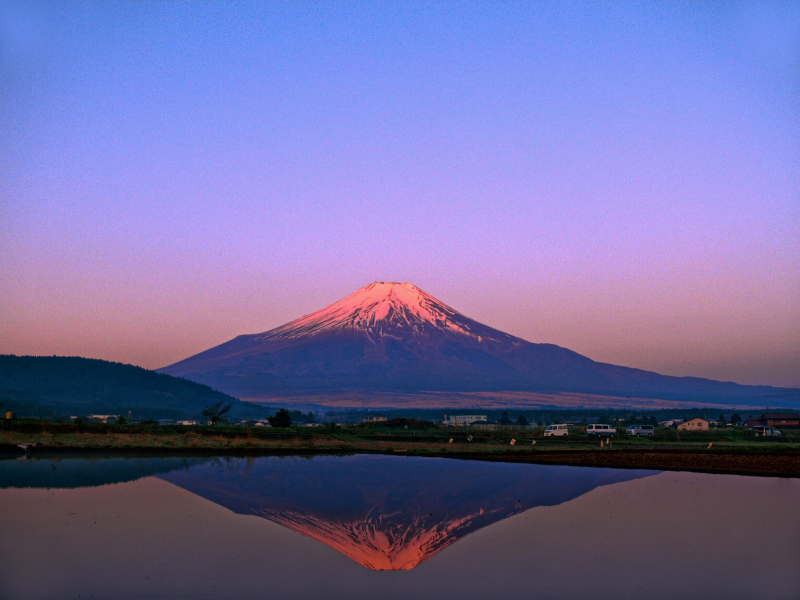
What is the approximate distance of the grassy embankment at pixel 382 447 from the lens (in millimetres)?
39719

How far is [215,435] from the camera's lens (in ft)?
174

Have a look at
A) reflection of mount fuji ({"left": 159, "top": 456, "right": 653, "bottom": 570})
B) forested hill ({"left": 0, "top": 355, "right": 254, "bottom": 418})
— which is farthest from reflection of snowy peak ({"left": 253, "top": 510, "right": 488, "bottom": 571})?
forested hill ({"left": 0, "top": 355, "right": 254, "bottom": 418})

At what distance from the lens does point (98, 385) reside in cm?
17600

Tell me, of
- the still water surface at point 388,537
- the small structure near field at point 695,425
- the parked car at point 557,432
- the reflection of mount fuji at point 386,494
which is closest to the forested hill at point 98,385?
the small structure near field at point 695,425

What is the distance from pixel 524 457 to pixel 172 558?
29.9 metres

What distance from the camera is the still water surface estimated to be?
13438mm

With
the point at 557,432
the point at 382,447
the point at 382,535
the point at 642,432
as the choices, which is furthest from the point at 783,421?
the point at 382,535

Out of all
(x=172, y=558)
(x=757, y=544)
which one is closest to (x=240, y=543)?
(x=172, y=558)

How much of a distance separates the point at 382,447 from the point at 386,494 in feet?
80.1

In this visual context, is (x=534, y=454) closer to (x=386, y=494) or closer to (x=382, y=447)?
(x=382, y=447)

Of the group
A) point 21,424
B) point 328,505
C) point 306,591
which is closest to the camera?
point 306,591

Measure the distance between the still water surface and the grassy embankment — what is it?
918cm

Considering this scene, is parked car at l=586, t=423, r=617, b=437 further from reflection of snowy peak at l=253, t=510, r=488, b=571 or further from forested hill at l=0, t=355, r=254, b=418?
forested hill at l=0, t=355, r=254, b=418

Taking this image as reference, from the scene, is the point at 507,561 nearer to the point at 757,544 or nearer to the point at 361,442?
the point at 757,544
